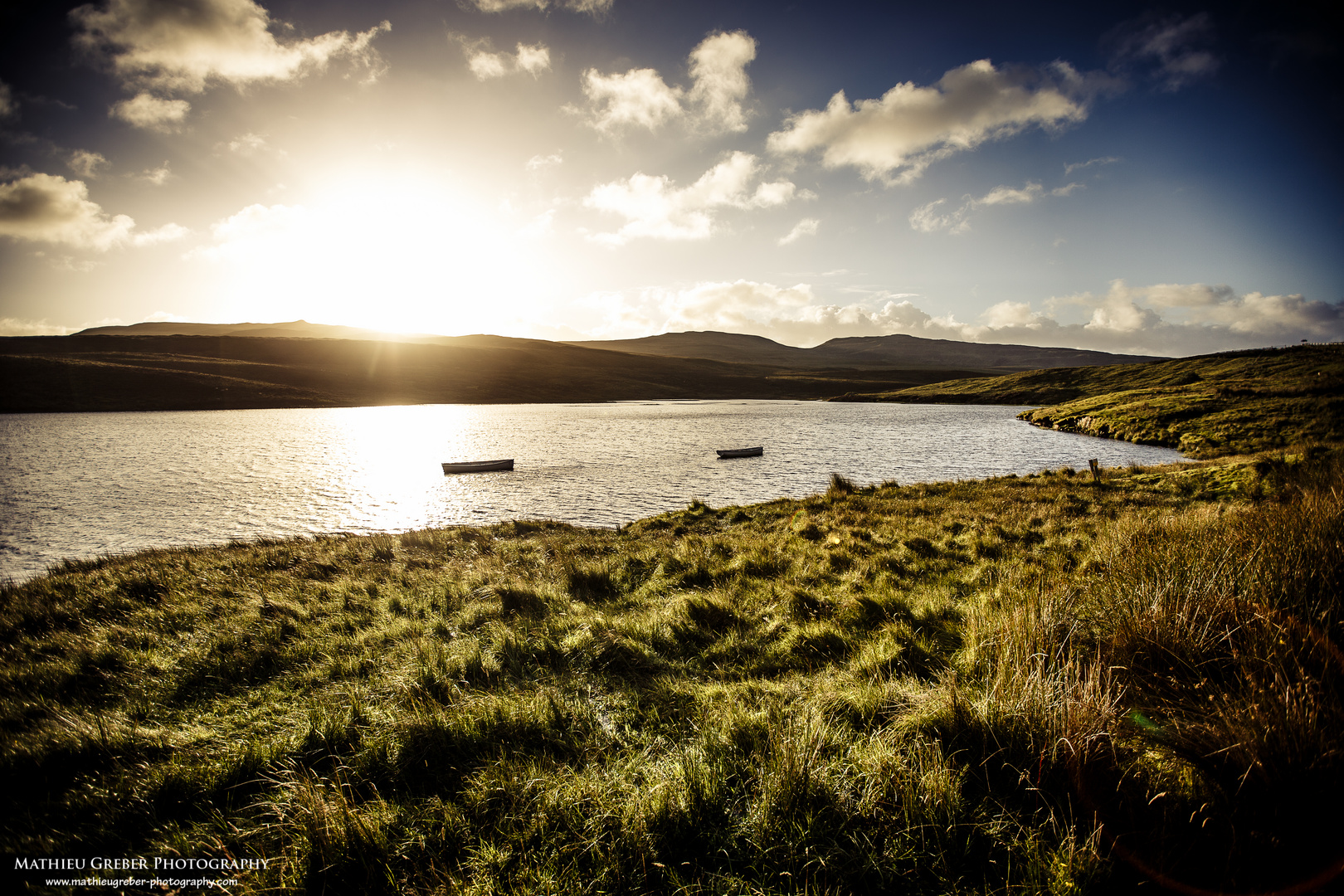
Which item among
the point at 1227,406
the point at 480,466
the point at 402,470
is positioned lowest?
the point at 402,470

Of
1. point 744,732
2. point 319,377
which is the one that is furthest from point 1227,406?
point 319,377

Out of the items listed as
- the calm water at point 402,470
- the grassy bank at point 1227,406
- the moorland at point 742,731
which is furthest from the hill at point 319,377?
the moorland at point 742,731

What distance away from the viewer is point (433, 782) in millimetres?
4422

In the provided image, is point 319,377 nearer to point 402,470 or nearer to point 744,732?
point 402,470

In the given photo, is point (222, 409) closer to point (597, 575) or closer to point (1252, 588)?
point (597, 575)

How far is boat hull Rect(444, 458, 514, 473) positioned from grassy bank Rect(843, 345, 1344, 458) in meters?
43.3

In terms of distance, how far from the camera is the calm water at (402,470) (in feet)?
73.3

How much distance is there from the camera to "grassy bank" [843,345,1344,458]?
34438 millimetres

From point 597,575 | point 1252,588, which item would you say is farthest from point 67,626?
point 1252,588

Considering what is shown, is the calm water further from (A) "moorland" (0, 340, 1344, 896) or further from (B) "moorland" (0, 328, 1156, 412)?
(B) "moorland" (0, 328, 1156, 412)

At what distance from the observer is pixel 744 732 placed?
4.55 metres

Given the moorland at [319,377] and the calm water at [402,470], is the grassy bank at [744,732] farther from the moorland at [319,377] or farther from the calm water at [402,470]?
the moorland at [319,377]

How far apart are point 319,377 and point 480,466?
123640mm

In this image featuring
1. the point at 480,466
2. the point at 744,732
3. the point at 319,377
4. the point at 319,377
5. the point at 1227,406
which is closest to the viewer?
the point at 744,732
